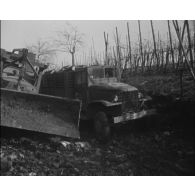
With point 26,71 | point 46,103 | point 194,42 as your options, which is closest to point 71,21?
point 46,103

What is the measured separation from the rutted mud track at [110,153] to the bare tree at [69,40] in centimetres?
155

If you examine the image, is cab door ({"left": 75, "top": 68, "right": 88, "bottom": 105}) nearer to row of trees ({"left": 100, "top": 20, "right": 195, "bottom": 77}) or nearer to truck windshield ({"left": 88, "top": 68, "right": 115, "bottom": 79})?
truck windshield ({"left": 88, "top": 68, "right": 115, "bottom": 79})

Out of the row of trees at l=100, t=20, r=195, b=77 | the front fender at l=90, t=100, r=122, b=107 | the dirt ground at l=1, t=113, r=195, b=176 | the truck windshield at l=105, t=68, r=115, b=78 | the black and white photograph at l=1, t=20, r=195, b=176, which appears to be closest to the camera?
the dirt ground at l=1, t=113, r=195, b=176

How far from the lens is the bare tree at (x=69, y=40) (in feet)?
12.3

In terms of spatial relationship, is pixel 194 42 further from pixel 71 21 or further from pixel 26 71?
pixel 26 71

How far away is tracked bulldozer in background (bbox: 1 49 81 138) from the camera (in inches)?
144

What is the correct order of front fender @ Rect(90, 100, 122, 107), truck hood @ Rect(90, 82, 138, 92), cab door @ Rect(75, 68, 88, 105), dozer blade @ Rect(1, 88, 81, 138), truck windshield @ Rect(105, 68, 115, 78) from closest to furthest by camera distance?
dozer blade @ Rect(1, 88, 81, 138), front fender @ Rect(90, 100, 122, 107), truck hood @ Rect(90, 82, 138, 92), cab door @ Rect(75, 68, 88, 105), truck windshield @ Rect(105, 68, 115, 78)

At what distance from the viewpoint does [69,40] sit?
3.88m

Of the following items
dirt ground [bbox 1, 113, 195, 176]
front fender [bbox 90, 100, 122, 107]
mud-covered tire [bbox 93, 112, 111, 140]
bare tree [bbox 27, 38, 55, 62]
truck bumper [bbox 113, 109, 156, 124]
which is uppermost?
bare tree [bbox 27, 38, 55, 62]

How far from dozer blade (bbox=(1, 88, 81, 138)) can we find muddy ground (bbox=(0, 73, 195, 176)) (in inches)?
7.4

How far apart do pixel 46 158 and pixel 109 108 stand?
1.69 meters

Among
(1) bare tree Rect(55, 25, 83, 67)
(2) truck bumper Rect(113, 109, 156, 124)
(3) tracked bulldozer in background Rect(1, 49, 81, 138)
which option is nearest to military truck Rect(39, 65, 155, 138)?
(2) truck bumper Rect(113, 109, 156, 124)

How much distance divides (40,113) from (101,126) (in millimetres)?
1218

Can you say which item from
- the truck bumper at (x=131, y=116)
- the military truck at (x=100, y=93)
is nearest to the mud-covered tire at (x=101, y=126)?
the military truck at (x=100, y=93)
